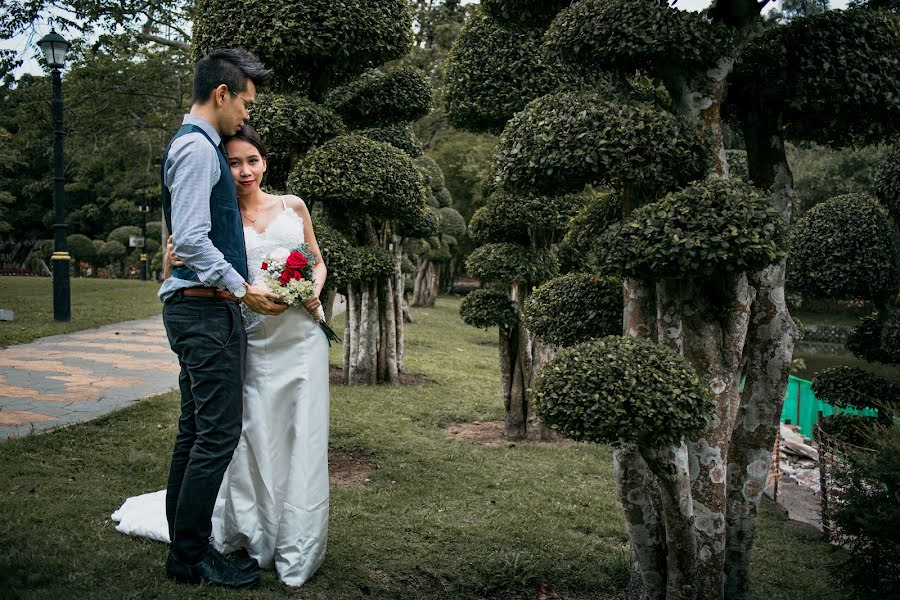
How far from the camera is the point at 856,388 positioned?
24.6 feet

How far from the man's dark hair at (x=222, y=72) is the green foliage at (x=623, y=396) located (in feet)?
7.12

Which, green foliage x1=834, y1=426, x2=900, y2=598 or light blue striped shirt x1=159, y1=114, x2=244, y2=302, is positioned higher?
light blue striped shirt x1=159, y1=114, x2=244, y2=302

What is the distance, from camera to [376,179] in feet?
21.8

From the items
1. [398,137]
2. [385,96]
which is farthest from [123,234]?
[385,96]

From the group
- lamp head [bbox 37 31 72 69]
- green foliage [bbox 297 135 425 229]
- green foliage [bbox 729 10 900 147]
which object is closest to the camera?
green foliage [bbox 729 10 900 147]

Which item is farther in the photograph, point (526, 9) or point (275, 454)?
point (526, 9)

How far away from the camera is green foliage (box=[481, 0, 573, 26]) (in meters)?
5.17

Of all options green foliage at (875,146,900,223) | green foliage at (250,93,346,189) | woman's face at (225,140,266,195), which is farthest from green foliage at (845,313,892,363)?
woman's face at (225,140,266,195)

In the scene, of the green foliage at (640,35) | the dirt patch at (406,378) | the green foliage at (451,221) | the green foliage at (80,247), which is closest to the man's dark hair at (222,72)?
the green foliage at (640,35)

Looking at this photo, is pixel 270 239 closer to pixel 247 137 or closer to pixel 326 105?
pixel 247 137

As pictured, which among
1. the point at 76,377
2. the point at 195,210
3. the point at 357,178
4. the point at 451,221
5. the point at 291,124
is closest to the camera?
the point at 195,210

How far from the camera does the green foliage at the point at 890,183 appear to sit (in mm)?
7047

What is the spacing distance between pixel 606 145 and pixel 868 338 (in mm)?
5192

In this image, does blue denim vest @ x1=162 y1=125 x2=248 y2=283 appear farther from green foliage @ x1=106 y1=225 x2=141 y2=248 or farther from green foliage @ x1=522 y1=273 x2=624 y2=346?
green foliage @ x1=106 y1=225 x2=141 y2=248
